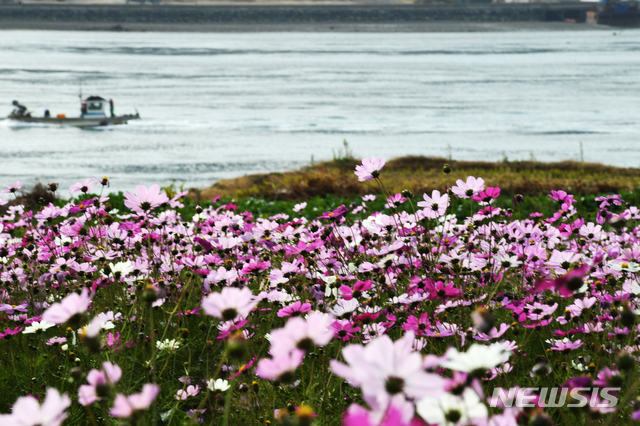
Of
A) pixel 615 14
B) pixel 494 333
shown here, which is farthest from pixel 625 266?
pixel 615 14

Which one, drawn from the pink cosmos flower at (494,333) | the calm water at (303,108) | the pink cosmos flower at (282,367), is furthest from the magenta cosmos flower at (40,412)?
the calm water at (303,108)

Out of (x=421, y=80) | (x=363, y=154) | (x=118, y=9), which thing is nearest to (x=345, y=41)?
(x=118, y=9)

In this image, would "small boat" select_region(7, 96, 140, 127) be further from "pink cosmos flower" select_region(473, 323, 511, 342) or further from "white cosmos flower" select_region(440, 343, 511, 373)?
"white cosmos flower" select_region(440, 343, 511, 373)

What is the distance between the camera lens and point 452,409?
871 mm

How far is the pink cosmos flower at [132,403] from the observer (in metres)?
0.91

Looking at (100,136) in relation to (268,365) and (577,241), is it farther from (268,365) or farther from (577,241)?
(268,365)

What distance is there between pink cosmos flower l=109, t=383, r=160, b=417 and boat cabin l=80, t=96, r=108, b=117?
2623 cm

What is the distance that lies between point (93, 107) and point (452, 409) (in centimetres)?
2750

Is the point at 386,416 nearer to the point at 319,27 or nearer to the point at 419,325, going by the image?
the point at 419,325

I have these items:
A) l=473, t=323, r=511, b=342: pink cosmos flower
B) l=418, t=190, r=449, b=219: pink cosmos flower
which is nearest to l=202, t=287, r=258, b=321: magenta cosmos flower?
l=473, t=323, r=511, b=342: pink cosmos flower

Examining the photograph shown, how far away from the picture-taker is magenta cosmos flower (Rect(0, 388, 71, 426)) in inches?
33.3

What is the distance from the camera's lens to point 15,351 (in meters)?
2.79

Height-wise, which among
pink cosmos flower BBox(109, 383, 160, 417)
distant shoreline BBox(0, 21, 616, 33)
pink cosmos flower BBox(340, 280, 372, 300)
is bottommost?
pink cosmos flower BBox(340, 280, 372, 300)

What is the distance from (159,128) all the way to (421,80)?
25.1m
